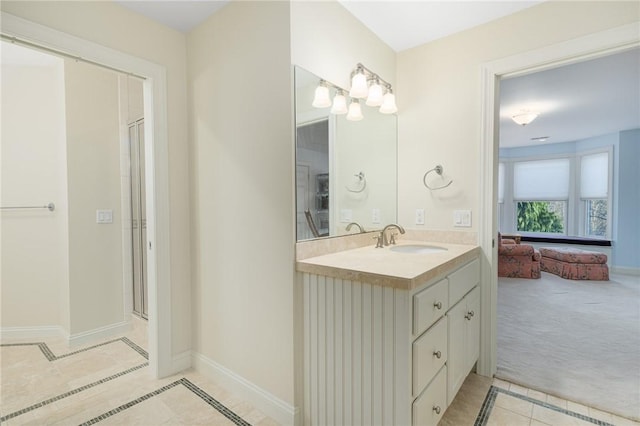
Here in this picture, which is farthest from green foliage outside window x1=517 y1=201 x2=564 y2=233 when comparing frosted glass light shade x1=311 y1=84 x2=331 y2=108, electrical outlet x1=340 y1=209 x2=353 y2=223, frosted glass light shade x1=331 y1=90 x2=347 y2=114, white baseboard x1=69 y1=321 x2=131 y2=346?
white baseboard x1=69 y1=321 x2=131 y2=346

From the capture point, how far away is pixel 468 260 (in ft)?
6.46

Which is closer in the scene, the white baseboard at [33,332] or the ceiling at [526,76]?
the ceiling at [526,76]

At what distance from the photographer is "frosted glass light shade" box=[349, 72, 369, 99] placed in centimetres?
199

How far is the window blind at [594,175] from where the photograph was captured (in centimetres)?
580

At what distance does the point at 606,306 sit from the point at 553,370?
2.22m

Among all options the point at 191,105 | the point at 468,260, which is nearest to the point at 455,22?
the point at 468,260

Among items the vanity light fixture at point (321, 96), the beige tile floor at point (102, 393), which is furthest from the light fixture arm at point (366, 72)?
the beige tile floor at point (102, 393)

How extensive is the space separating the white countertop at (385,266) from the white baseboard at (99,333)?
2.27m

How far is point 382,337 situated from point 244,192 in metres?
1.10

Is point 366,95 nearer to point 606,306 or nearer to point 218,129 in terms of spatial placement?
point 218,129

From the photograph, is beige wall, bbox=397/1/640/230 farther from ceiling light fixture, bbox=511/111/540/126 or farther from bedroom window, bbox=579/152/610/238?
bedroom window, bbox=579/152/610/238

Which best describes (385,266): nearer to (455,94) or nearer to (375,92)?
(375,92)

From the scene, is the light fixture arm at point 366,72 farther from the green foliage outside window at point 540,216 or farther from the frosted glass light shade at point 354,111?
the green foliage outside window at point 540,216

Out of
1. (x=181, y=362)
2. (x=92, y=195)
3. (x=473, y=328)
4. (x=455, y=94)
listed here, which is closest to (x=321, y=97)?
(x=455, y=94)
